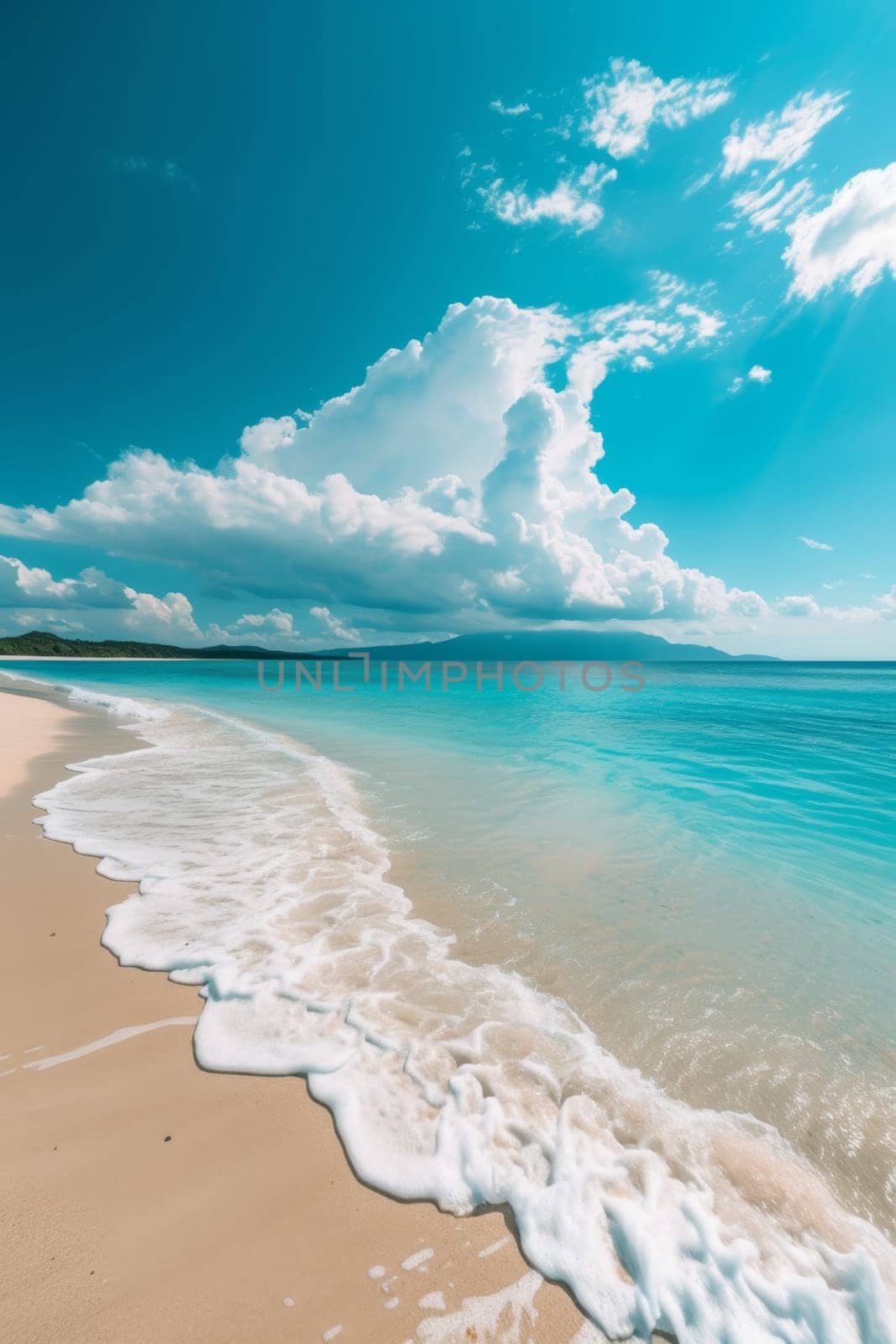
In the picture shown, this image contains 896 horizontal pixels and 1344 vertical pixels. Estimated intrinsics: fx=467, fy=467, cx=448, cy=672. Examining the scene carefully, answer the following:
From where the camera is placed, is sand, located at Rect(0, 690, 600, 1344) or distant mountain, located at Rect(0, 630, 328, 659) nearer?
sand, located at Rect(0, 690, 600, 1344)

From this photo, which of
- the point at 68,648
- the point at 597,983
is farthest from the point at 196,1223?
the point at 68,648

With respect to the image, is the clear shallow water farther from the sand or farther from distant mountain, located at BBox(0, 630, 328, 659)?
distant mountain, located at BBox(0, 630, 328, 659)

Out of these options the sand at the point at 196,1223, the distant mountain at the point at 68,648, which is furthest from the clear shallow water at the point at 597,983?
the distant mountain at the point at 68,648

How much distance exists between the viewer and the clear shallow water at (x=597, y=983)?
2814mm

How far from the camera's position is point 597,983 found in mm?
5016

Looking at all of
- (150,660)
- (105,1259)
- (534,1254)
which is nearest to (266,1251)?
(105,1259)

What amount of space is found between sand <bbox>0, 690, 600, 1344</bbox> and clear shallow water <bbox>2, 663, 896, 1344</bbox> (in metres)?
0.22

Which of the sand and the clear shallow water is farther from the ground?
the sand

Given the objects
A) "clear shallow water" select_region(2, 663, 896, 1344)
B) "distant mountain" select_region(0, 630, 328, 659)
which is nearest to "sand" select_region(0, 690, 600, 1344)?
"clear shallow water" select_region(2, 663, 896, 1344)

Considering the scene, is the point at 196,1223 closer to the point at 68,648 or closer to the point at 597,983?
the point at 597,983

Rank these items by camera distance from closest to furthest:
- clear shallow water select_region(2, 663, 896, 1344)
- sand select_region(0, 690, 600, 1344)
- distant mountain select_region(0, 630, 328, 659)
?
1. sand select_region(0, 690, 600, 1344)
2. clear shallow water select_region(2, 663, 896, 1344)
3. distant mountain select_region(0, 630, 328, 659)

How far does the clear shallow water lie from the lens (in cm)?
281

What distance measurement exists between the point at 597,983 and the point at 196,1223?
388cm

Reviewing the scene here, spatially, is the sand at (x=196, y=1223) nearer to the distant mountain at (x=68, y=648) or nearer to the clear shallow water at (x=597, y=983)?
the clear shallow water at (x=597, y=983)
